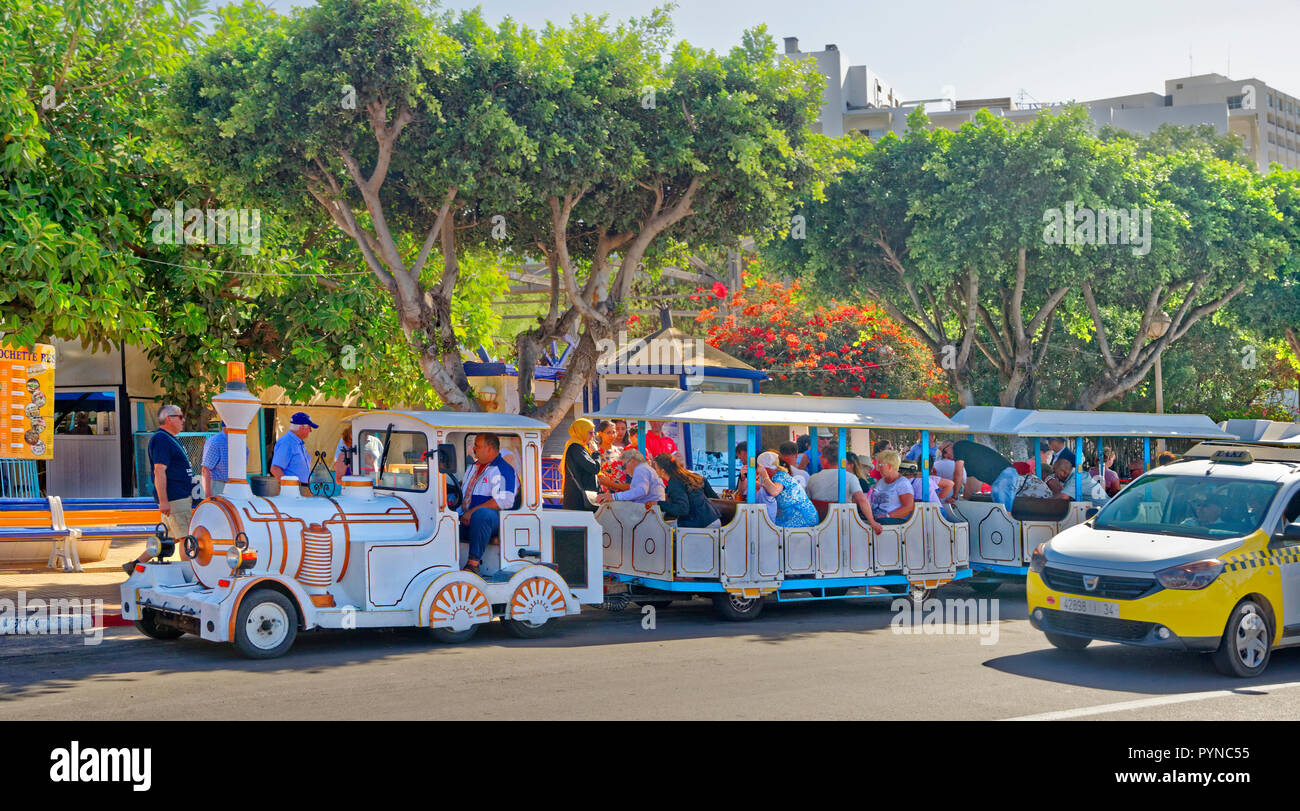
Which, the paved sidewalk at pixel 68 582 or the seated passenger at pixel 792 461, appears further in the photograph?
the seated passenger at pixel 792 461

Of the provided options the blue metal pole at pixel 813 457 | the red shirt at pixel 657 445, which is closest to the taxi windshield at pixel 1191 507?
the blue metal pole at pixel 813 457

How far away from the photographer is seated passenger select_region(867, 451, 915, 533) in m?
13.8

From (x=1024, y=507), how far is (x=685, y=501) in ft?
16.1

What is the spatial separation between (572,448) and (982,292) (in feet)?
42.9

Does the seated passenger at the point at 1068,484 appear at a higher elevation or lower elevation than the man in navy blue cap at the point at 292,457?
lower

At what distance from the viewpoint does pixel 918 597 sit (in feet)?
45.9

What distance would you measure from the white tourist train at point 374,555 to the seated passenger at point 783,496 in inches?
87.1

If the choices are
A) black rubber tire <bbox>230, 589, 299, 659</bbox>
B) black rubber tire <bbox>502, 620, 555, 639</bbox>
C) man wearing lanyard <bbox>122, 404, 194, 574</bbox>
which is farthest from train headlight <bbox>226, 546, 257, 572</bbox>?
man wearing lanyard <bbox>122, 404, 194, 574</bbox>

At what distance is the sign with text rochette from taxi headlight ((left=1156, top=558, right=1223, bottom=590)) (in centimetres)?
1436

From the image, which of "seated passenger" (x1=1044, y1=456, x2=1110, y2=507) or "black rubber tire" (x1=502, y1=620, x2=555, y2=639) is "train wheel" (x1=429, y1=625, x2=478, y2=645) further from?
"seated passenger" (x1=1044, y1=456, x2=1110, y2=507)

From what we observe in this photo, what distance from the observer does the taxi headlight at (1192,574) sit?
363 inches

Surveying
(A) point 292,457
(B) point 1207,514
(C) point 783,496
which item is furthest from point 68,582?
(B) point 1207,514

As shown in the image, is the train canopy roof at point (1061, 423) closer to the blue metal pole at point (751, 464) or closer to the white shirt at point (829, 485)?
the white shirt at point (829, 485)

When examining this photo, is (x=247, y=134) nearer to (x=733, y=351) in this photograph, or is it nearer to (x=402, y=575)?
(x=402, y=575)
